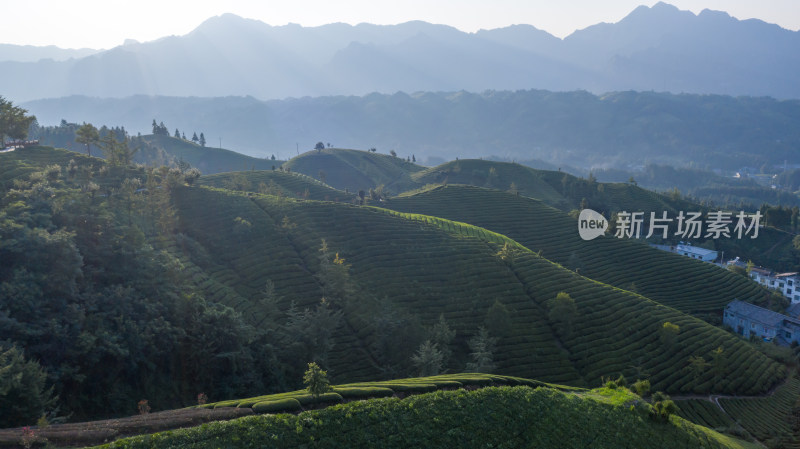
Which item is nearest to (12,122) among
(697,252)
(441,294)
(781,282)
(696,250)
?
(441,294)

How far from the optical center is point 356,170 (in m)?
184

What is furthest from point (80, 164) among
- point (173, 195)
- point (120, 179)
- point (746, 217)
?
point (746, 217)

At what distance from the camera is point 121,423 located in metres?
21.1

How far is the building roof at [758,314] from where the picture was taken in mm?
69662

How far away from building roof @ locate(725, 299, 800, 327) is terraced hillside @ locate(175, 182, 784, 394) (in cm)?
2016

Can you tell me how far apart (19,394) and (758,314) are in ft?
294

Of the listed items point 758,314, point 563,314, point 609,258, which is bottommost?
point 758,314

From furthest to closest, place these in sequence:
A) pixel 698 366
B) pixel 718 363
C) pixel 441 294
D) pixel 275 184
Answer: pixel 275 184
pixel 441 294
pixel 718 363
pixel 698 366

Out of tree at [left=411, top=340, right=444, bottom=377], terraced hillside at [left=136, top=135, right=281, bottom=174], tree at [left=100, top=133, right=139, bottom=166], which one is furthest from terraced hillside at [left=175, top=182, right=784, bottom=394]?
terraced hillside at [left=136, top=135, right=281, bottom=174]

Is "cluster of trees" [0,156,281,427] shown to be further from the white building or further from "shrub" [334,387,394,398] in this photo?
the white building

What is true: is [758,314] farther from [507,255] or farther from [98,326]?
[98,326]

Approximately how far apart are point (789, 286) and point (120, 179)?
131362mm

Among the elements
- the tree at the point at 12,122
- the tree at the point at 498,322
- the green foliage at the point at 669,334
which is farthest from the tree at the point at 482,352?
the tree at the point at 12,122

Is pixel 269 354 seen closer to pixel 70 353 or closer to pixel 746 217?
pixel 70 353
